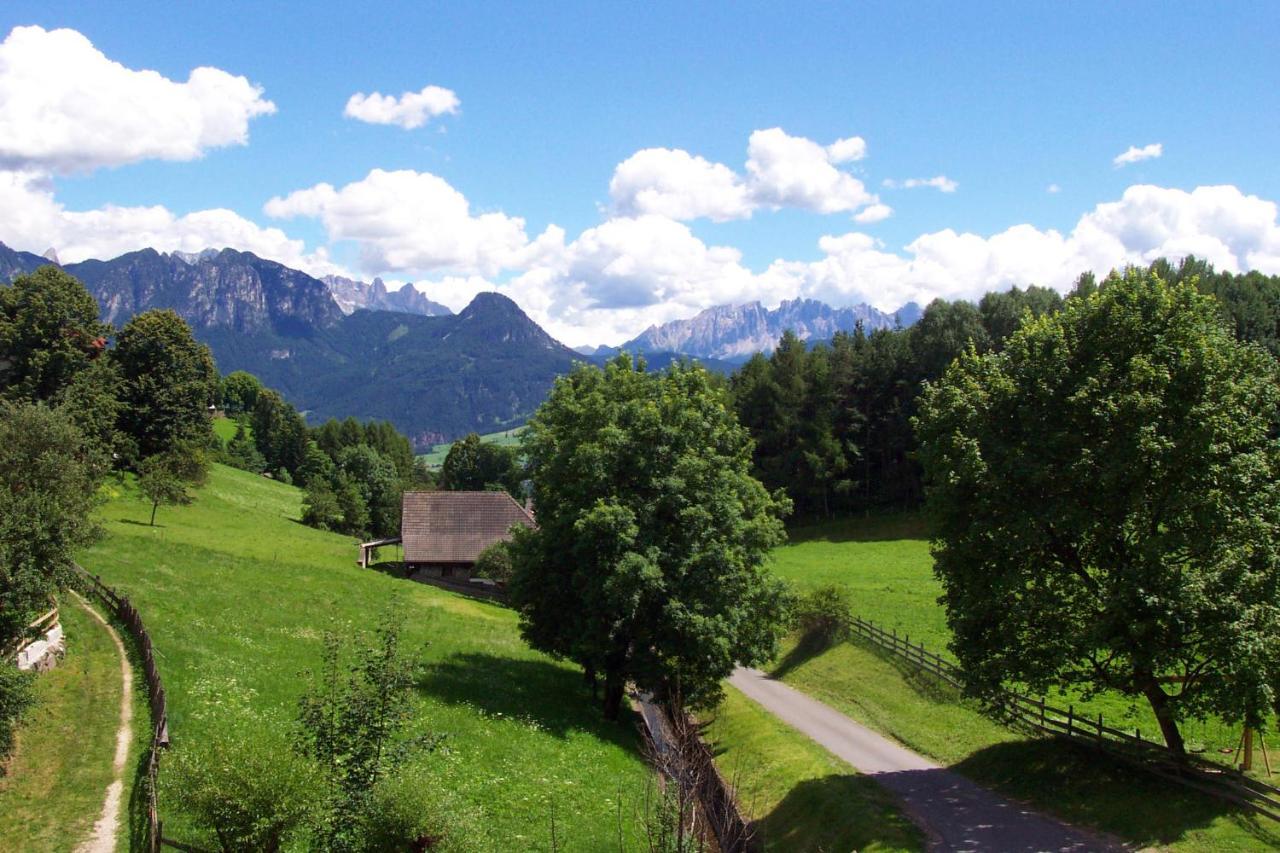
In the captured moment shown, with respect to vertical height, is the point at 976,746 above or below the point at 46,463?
below

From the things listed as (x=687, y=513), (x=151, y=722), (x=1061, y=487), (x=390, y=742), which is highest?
(x=1061, y=487)

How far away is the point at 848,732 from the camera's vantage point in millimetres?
35781

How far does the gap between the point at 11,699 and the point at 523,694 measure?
1727 centimetres

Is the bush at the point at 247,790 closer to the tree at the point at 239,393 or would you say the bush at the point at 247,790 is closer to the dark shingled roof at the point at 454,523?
the dark shingled roof at the point at 454,523

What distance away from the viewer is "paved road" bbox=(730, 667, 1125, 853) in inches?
868

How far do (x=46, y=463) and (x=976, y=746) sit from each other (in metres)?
35.2

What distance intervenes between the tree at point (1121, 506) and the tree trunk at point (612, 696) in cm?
1331

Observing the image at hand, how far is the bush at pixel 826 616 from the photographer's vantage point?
48.2 meters

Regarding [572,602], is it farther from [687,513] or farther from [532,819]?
[532,819]

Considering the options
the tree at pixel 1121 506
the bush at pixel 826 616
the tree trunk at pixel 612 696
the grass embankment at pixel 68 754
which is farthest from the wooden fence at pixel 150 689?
the bush at pixel 826 616

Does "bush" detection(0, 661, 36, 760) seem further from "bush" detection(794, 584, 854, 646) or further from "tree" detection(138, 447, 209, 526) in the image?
"tree" detection(138, 447, 209, 526)

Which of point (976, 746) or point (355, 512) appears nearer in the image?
point (976, 746)

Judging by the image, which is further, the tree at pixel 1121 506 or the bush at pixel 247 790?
the tree at pixel 1121 506

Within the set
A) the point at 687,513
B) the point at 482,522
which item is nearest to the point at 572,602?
the point at 687,513
